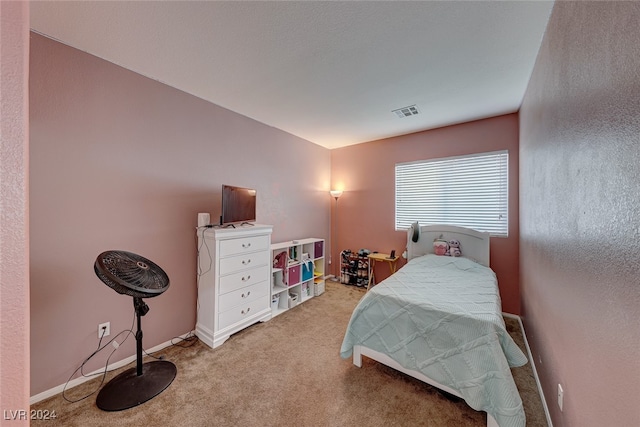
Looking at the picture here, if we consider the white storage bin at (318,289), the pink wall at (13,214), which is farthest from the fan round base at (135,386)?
the white storage bin at (318,289)

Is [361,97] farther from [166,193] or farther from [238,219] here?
[166,193]

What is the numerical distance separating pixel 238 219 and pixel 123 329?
Result: 1.38 meters

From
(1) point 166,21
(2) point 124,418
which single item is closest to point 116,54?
(1) point 166,21

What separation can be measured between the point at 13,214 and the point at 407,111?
10.8ft

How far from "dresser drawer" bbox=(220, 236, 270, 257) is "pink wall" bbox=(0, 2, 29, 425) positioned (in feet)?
6.25

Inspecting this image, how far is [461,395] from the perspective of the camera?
1540 mm

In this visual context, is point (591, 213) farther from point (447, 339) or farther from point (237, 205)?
point (237, 205)

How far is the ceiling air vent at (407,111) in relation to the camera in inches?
114

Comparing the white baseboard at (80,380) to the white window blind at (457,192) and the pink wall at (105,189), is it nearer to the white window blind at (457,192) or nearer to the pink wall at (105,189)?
the pink wall at (105,189)

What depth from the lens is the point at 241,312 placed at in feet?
8.52

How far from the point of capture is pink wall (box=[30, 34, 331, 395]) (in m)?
1.73

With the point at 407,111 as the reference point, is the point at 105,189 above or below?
below

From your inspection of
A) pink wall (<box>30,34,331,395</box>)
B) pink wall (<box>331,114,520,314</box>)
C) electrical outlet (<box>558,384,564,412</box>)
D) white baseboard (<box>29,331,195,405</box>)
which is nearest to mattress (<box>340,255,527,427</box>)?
electrical outlet (<box>558,384,564,412</box>)

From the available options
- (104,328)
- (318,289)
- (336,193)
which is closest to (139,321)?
(104,328)
